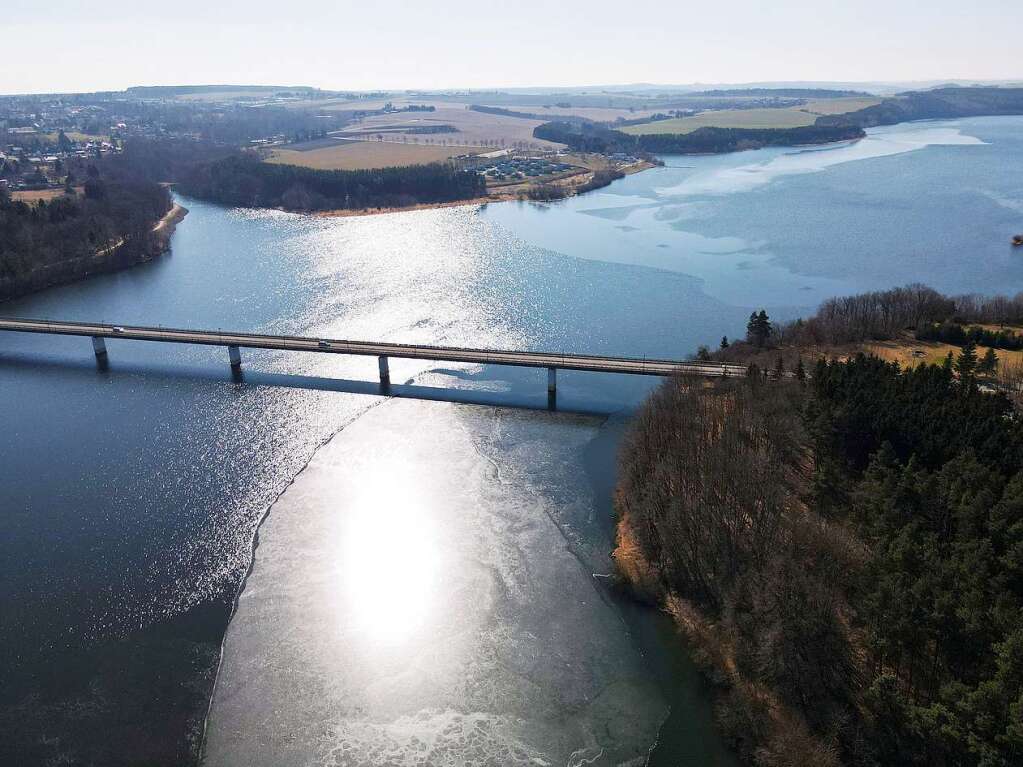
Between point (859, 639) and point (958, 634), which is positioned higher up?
point (958, 634)

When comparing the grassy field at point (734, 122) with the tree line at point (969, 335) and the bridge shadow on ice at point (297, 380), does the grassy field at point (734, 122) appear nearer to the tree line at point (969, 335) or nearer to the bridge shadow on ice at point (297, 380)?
the tree line at point (969, 335)

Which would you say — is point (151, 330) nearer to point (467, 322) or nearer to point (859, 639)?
point (467, 322)

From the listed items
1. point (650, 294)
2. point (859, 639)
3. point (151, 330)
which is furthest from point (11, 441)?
point (650, 294)

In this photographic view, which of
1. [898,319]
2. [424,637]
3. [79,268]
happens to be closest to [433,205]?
[79,268]

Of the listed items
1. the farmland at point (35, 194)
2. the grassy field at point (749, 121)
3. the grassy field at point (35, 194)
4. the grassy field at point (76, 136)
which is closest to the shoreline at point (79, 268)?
the farmland at point (35, 194)

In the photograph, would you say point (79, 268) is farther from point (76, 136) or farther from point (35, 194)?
point (76, 136)

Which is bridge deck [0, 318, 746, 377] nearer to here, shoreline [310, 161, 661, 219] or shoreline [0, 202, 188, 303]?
shoreline [0, 202, 188, 303]
